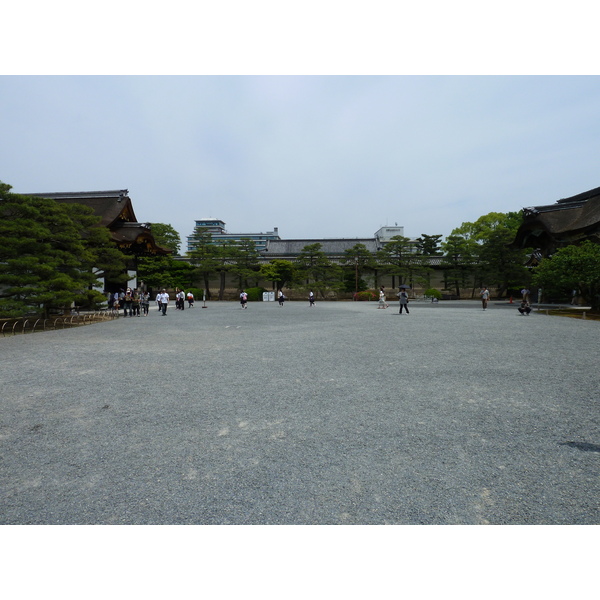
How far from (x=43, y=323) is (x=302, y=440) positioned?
15.0 meters

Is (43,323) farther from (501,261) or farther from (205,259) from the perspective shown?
(501,261)

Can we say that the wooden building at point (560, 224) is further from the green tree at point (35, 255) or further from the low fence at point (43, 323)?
the low fence at point (43, 323)

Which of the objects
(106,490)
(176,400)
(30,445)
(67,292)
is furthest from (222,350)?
(67,292)

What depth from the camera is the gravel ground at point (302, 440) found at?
2.57 m

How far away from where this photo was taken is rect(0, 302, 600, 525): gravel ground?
2568 millimetres

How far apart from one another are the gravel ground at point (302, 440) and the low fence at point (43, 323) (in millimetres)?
6393

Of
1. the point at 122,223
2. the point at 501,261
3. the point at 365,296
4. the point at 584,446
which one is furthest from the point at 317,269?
the point at 584,446

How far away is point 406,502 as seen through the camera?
8.52 feet

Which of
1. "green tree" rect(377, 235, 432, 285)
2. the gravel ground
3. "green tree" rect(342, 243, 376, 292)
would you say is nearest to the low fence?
the gravel ground

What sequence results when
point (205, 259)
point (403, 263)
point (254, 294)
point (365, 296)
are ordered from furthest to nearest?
1. point (403, 263)
2. point (205, 259)
3. point (254, 294)
4. point (365, 296)

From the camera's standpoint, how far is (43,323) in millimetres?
14469

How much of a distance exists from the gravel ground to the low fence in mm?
6393

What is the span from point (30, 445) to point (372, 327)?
10766mm

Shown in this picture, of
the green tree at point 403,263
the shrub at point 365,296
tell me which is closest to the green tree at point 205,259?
the shrub at point 365,296
